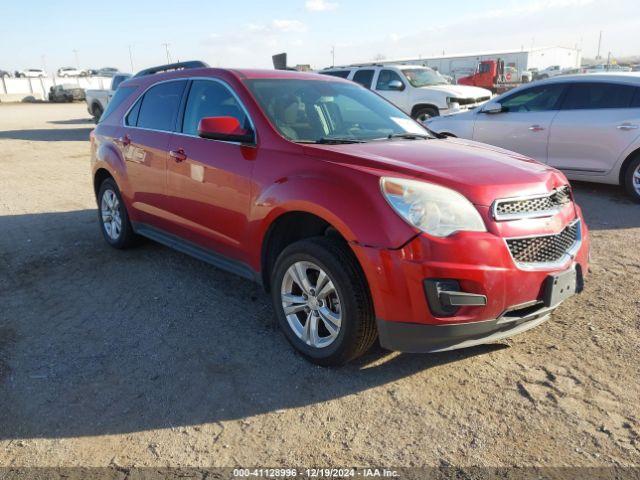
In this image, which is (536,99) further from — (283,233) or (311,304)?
(311,304)

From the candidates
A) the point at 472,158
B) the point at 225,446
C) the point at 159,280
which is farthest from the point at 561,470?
the point at 159,280

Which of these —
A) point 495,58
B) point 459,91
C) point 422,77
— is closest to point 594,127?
point 459,91

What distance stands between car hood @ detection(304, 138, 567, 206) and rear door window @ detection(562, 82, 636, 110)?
454cm

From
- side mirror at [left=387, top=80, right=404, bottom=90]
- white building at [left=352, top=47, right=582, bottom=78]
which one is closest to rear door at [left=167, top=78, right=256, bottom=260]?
side mirror at [left=387, top=80, right=404, bottom=90]

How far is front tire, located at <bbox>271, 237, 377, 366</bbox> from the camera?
9.69 feet

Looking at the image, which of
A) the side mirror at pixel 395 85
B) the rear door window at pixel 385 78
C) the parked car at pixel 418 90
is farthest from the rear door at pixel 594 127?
the rear door window at pixel 385 78

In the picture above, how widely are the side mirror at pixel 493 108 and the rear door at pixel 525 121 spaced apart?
8cm

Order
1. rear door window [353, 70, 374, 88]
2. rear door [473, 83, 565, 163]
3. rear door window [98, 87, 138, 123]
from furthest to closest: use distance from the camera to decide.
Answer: rear door window [353, 70, 374, 88] → rear door [473, 83, 565, 163] → rear door window [98, 87, 138, 123]

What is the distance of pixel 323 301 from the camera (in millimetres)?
3205

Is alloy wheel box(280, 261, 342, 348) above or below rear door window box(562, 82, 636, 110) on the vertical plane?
below

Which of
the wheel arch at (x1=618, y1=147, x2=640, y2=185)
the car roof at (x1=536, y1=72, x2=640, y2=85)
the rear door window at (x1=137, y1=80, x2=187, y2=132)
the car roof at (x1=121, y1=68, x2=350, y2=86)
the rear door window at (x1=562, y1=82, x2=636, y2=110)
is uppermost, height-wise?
the car roof at (x1=121, y1=68, x2=350, y2=86)

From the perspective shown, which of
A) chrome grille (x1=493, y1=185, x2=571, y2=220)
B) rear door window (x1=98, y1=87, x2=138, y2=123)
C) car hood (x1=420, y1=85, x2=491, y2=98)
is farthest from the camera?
car hood (x1=420, y1=85, x2=491, y2=98)

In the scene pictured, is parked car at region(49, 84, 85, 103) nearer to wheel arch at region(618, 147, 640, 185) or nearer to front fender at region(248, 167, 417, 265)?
wheel arch at region(618, 147, 640, 185)

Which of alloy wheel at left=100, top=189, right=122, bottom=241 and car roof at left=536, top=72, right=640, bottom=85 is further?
car roof at left=536, top=72, right=640, bottom=85
